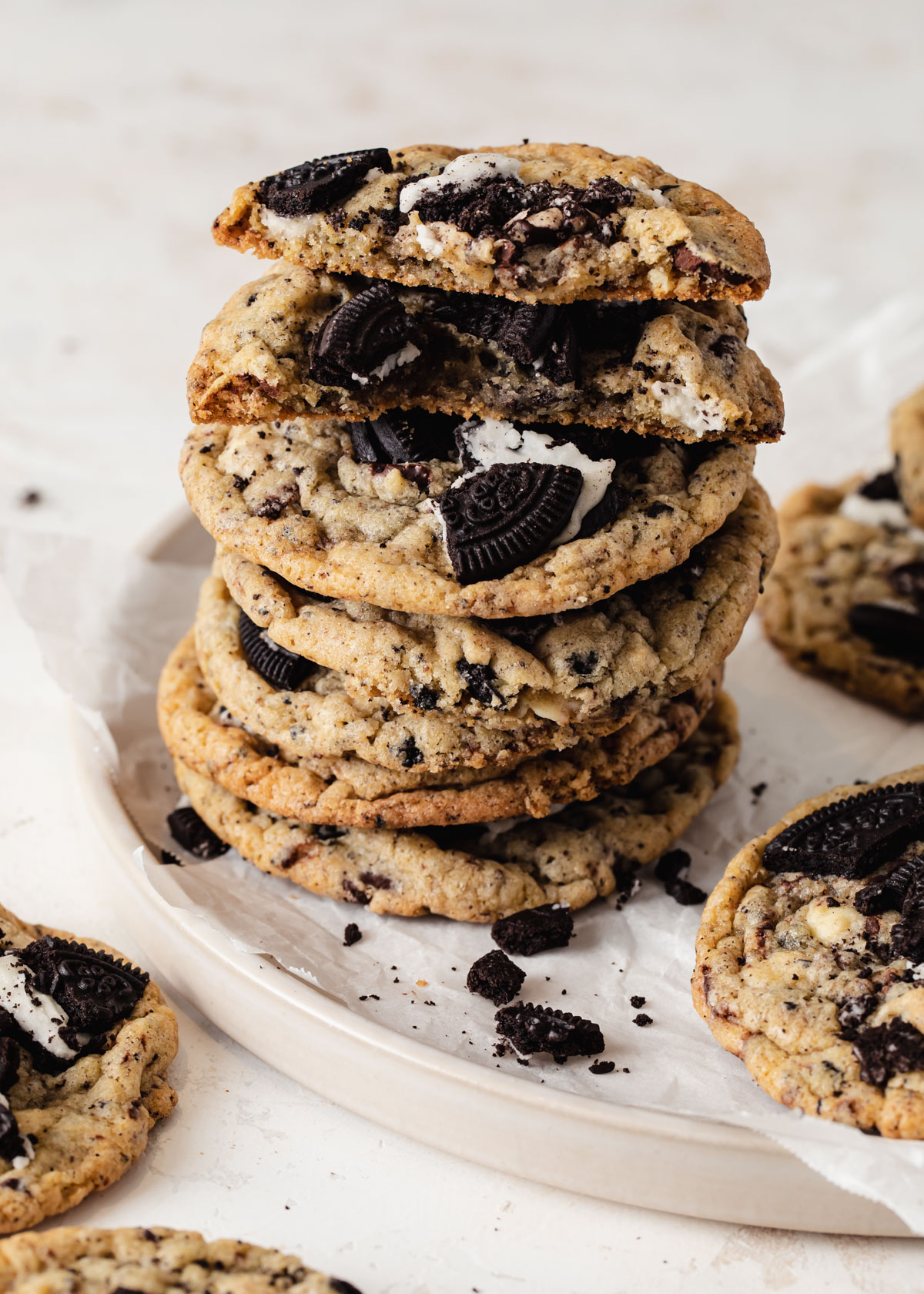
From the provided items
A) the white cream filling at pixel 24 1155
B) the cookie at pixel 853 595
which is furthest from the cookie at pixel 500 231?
the white cream filling at pixel 24 1155

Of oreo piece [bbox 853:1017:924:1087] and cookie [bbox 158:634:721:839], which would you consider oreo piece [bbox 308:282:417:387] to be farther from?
oreo piece [bbox 853:1017:924:1087]

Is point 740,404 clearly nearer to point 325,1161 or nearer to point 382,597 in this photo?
point 382,597

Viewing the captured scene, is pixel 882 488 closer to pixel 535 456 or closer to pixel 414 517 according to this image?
pixel 535 456

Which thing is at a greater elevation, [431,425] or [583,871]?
[431,425]

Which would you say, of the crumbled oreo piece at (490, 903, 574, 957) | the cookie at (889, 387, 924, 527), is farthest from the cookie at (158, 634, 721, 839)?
the cookie at (889, 387, 924, 527)

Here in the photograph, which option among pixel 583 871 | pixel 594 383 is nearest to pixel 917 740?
pixel 583 871

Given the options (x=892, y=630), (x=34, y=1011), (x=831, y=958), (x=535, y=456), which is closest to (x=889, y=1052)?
(x=831, y=958)

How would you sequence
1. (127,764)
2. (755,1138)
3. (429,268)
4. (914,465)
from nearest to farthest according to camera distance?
(755,1138), (429,268), (127,764), (914,465)
